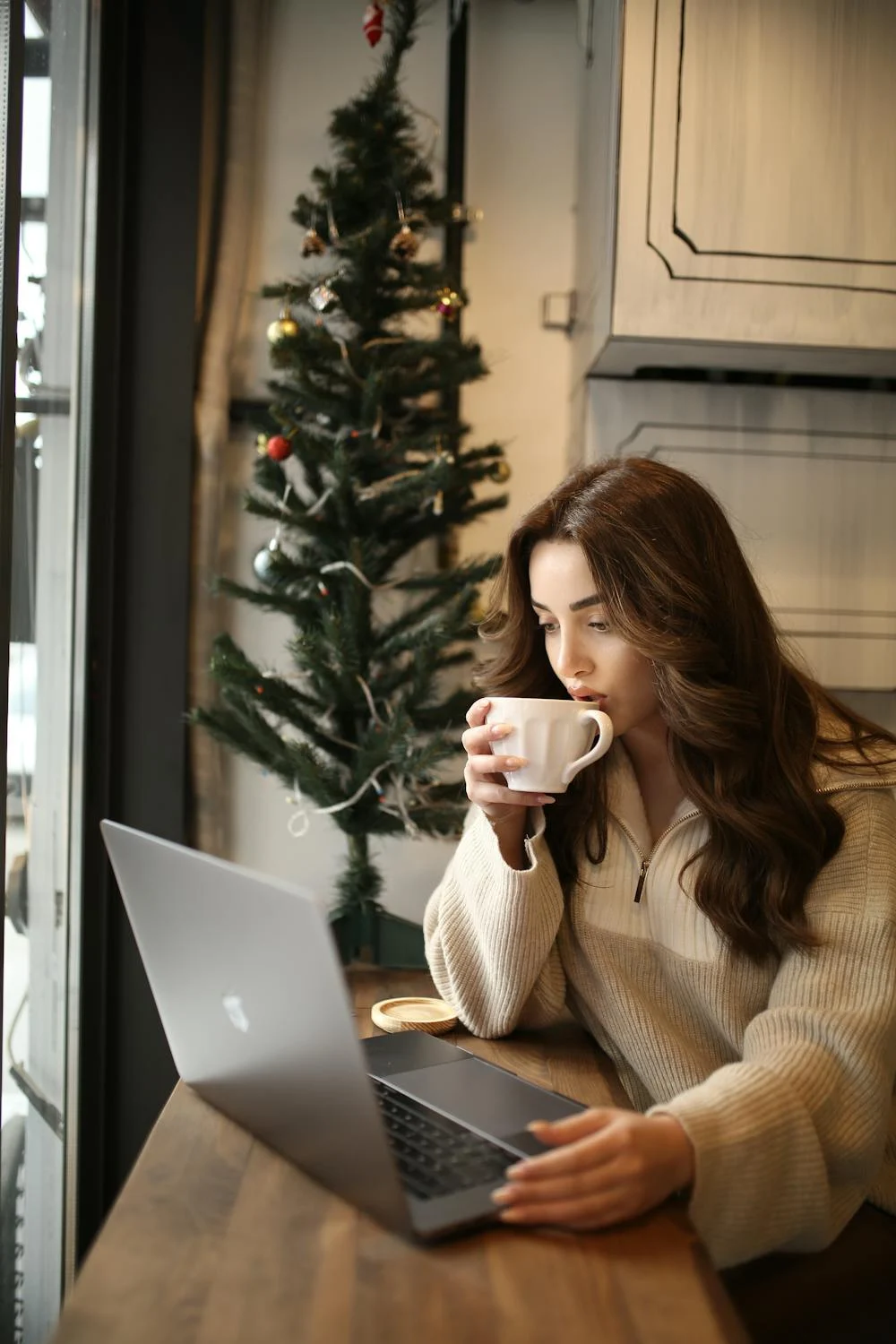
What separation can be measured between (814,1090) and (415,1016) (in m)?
0.50

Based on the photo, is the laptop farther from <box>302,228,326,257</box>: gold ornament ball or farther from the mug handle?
<box>302,228,326,257</box>: gold ornament ball

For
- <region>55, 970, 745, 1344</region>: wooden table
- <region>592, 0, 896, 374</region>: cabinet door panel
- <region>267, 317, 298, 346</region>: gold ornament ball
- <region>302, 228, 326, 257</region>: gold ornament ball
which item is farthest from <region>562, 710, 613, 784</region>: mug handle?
<region>302, 228, 326, 257</region>: gold ornament ball

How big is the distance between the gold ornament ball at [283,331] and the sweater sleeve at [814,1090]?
44.9 inches

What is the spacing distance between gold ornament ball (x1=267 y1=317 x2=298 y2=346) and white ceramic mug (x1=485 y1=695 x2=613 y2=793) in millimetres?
966

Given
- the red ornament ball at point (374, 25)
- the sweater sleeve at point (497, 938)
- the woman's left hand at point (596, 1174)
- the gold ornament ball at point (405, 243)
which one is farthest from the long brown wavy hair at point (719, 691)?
the red ornament ball at point (374, 25)

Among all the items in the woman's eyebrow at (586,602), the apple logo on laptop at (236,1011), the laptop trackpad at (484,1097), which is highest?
the woman's eyebrow at (586,602)

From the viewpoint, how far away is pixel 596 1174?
74 cm

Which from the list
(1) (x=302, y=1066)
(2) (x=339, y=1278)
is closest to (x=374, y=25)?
(1) (x=302, y=1066)

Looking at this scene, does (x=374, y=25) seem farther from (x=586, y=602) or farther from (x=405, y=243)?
(x=586, y=602)

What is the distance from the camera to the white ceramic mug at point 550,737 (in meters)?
1.02

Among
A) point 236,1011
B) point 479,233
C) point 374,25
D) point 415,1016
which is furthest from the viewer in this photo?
point 479,233

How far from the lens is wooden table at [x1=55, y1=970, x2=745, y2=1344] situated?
0.62 m

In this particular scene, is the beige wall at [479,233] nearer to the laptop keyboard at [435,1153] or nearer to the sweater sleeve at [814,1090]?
the sweater sleeve at [814,1090]

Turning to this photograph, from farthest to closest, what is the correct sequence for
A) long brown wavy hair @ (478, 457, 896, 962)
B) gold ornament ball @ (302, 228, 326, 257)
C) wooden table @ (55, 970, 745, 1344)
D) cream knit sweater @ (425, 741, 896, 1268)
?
1. gold ornament ball @ (302, 228, 326, 257)
2. long brown wavy hair @ (478, 457, 896, 962)
3. cream knit sweater @ (425, 741, 896, 1268)
4. wooden table @ (55, 970, 745, 1344)
